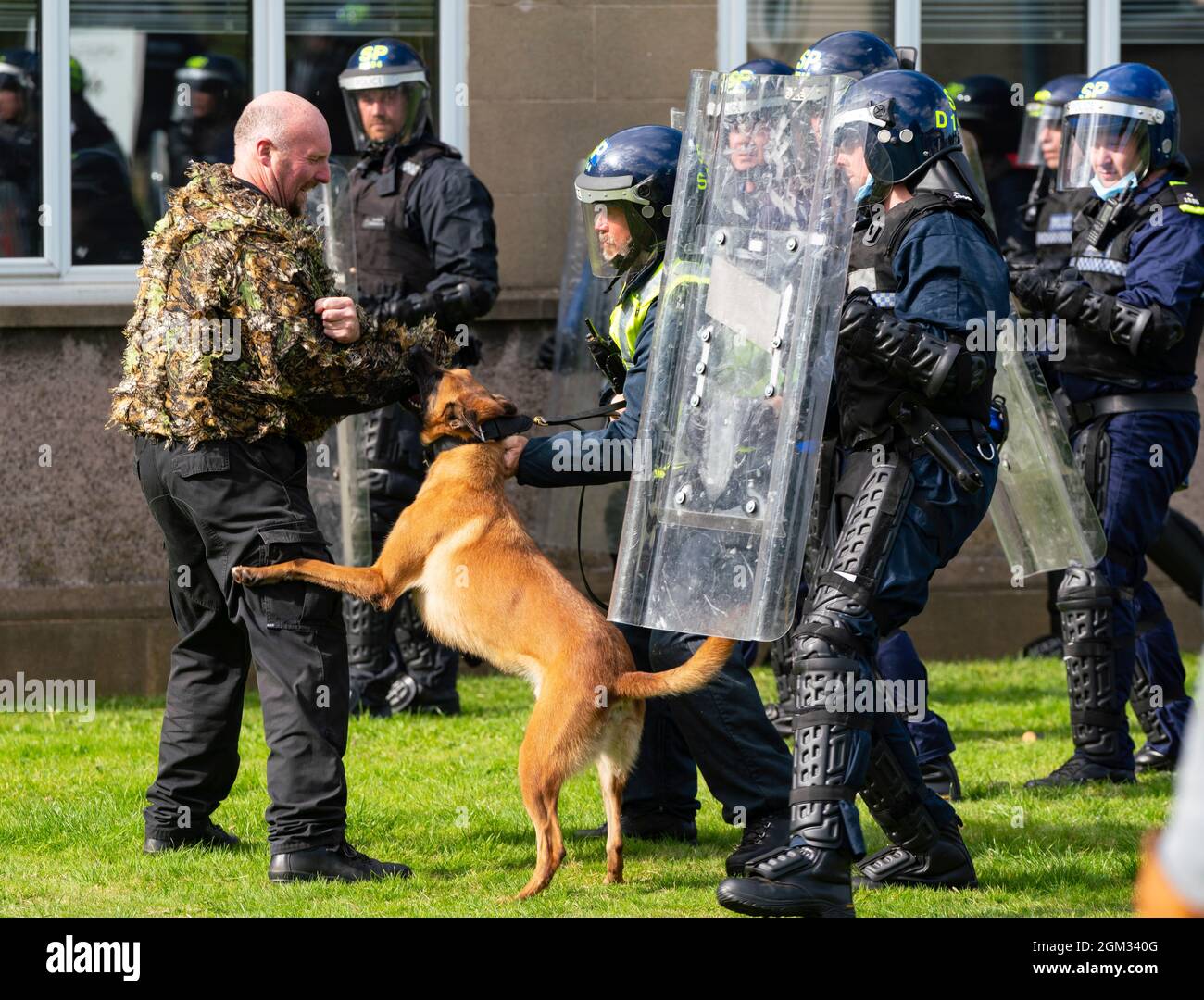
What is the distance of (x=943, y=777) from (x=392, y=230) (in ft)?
11.0

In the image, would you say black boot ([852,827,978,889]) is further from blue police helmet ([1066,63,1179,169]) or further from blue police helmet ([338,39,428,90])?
blue police helmet ([338,39,428,90])

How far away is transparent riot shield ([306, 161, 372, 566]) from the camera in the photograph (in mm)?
6730

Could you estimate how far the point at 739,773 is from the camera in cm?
473

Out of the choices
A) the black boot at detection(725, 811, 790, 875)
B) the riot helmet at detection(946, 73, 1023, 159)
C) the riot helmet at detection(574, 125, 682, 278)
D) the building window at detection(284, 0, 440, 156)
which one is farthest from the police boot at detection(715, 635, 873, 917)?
the riot helmet at detection(946, 73, 1023, 159)

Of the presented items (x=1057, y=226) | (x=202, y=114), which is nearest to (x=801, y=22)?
(x=1057, y=226)

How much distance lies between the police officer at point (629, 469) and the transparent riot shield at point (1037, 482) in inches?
52.5

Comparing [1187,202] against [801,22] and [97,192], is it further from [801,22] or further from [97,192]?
[97,192]

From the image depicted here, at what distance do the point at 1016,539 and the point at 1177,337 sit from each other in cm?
98

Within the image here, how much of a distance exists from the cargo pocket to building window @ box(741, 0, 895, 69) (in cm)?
489

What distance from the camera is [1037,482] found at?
18.3ft
